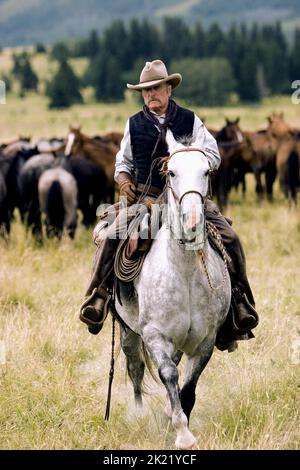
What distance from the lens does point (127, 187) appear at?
19.1ft

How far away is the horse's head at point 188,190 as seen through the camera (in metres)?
4.64

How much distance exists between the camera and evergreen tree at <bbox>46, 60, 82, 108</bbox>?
213 ft

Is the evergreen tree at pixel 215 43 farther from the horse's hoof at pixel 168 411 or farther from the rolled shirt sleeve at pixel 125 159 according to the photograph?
the horse's hoof at pixel 168 411

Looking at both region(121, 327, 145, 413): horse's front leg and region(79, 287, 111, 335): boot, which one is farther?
region(121, 327, 145, 413): horse's front leg

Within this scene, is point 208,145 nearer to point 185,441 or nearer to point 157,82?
point 157,82

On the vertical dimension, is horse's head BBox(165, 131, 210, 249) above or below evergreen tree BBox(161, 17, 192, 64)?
above

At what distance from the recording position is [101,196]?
16.0 m

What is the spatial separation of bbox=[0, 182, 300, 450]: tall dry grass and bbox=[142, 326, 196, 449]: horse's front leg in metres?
0.23

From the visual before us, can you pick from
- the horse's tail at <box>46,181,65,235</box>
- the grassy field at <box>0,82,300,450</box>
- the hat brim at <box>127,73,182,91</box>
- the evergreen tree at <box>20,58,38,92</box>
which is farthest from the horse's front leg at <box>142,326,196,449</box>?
the evergreen tree at <box>20,58,38,92</box>

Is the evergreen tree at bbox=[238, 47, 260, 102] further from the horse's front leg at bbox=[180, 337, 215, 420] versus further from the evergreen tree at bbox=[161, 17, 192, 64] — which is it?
the horse's front leg at bbox=[180, 337, 215, 420]

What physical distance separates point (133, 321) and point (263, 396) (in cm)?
127

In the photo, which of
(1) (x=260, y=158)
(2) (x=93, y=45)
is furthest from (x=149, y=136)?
(2) (x=93, y=45)
